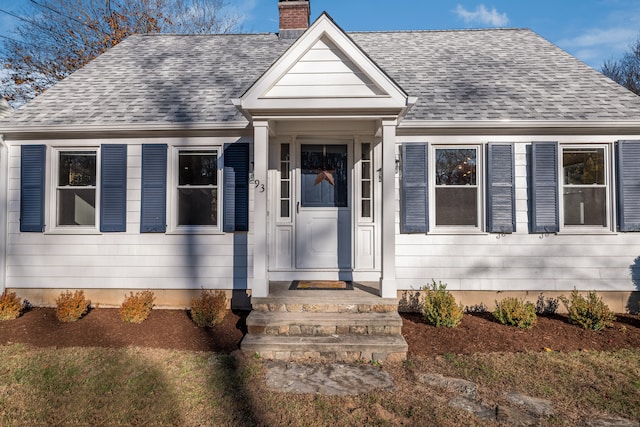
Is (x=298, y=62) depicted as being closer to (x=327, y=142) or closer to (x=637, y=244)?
(x=327, y=142)

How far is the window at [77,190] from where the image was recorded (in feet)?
19.9

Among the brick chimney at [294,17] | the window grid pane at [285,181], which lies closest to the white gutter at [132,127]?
the window grid pane at [285,181]

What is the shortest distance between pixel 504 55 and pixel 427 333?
6.15 metres

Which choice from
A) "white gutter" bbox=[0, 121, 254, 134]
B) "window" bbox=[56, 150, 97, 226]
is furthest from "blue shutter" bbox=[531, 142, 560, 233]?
"window" bbox=[56, 150, 97, 226]

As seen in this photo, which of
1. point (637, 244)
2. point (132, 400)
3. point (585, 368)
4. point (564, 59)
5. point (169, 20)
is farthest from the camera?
point (169, 20)

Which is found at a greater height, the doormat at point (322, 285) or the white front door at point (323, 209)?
the white front door at point (323, 209)

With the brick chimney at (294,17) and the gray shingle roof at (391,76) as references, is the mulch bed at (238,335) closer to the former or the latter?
the gray shingle roof at (391,76)

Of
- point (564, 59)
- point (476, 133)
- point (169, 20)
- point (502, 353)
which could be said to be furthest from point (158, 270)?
point (169, 20)

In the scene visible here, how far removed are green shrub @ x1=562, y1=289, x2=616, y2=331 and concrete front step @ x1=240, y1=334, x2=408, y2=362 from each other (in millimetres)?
2903

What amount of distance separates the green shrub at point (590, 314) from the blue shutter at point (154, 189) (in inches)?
250

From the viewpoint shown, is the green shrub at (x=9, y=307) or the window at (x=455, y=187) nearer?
the green shrub at (x=9, y=307)

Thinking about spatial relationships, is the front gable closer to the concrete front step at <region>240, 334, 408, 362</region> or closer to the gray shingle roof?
the gray shingle roof

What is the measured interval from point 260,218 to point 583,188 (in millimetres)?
5207

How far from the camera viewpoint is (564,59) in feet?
23.9
